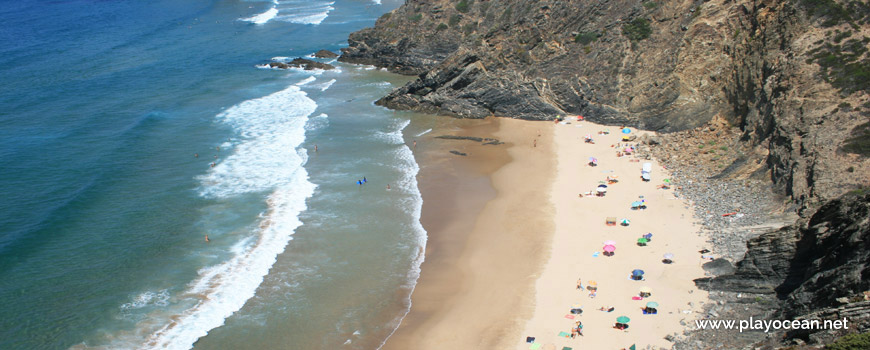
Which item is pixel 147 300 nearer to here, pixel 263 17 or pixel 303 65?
pixel 303 65

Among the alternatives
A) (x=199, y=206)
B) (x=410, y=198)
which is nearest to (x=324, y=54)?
(x=199, y=206)

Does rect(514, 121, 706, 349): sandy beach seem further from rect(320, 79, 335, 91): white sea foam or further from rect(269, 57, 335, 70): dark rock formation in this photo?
rect(269, 57, 335, 70): dark rock formation

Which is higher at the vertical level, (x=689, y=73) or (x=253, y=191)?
(x=689, y=73)

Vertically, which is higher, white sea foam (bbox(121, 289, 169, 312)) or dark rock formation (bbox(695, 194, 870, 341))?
dark rock formation (bbox(695, 194, 870, 341))

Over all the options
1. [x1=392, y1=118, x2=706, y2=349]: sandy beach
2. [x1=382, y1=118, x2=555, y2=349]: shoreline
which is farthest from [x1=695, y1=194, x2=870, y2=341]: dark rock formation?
[x1=382, y1=118, x2=555, y2=349]: shoreline

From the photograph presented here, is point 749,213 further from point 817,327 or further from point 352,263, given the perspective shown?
point 352,263

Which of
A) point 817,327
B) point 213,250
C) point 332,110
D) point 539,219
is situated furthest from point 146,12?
point 817,327
